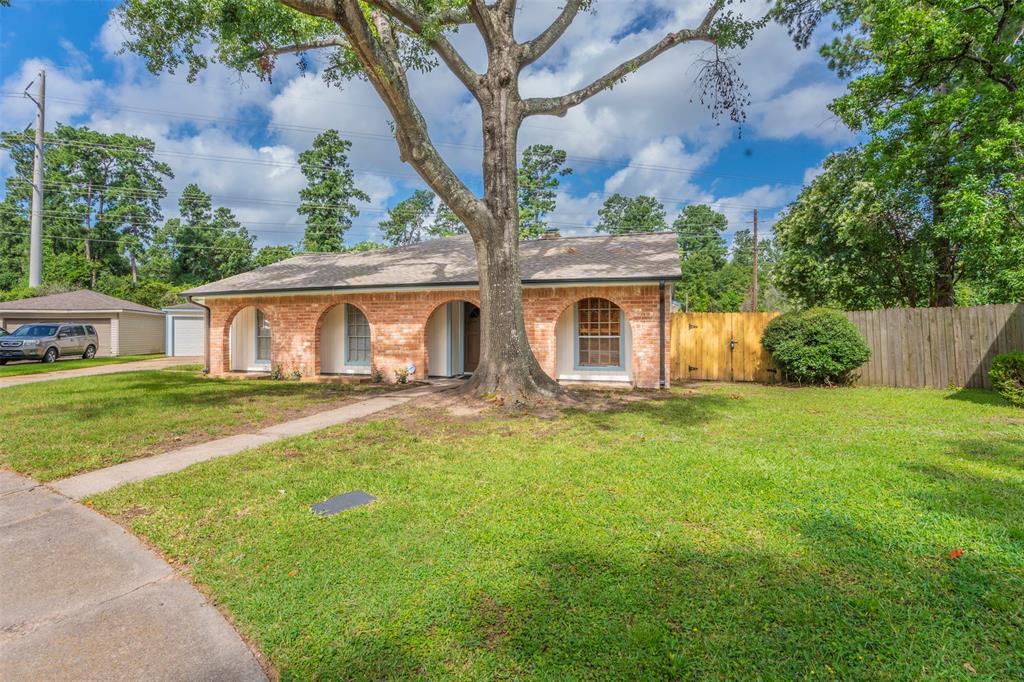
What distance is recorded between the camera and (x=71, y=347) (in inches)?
775

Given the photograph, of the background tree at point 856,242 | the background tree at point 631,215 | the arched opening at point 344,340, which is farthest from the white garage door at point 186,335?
the background tree at point 631,215

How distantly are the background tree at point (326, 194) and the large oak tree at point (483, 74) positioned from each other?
2359 cm

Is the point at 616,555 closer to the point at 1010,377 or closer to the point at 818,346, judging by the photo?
the point at 1010,377

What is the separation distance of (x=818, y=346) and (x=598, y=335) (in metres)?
5.17

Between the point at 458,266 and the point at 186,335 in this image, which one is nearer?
the point at 458,266

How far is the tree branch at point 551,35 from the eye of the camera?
9.34 m

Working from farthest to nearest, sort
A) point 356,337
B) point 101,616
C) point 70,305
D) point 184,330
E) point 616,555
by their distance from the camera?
point 184,330
point 70,305
point 356,337
point 616,555
point 101,616

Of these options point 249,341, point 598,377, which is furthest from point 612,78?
point 249,341

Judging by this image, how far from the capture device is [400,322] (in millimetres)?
12414

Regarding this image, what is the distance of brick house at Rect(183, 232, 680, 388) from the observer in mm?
10859

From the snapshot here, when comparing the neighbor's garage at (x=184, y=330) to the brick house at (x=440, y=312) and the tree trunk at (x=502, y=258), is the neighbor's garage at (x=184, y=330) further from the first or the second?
the tree trunk at (x=502, y=258)

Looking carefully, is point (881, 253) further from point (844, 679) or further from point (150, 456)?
point (150, 456)

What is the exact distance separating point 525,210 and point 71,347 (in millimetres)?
26648

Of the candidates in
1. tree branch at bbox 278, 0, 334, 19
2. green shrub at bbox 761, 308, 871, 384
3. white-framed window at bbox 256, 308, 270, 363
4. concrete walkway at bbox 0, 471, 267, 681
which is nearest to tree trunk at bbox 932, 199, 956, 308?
green shrub at bbox 761, 308, 871, 384
